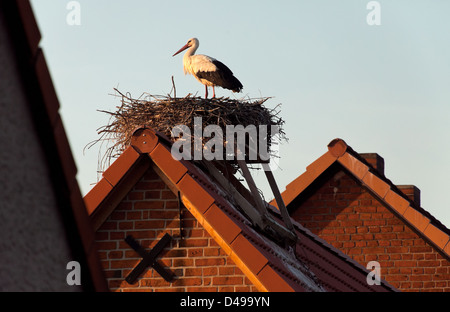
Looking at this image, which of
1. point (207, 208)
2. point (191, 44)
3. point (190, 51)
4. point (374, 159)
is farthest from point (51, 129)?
point (374, 159)

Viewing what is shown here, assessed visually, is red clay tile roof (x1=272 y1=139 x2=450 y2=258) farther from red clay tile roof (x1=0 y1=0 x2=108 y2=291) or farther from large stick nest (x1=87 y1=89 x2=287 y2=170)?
red clay tile roof (x1=0 y1=0 x2=108 y2=291)

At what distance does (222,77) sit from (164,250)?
215 inches

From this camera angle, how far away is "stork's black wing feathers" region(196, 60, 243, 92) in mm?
12461

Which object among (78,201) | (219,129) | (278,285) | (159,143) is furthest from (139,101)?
(78,201)

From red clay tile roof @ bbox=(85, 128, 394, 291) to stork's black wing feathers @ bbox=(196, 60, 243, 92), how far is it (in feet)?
13.9

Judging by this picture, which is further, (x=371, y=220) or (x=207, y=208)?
(x=371, y=220)

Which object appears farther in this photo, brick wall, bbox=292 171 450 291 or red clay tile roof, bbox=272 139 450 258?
brick wall, bbox=292 171 450 291

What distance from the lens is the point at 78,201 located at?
348 cm

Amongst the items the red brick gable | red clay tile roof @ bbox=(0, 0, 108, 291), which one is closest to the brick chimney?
the red brick gable

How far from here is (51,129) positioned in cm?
334

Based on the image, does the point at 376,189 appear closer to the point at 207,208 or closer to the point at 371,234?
the point at 371,234

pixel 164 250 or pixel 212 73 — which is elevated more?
pixel 212 73

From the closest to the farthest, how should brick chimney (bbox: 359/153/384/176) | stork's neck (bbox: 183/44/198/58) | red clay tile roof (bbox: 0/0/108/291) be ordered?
1. red clay tile roof (bbox: 0/0/108/291)
2. stork's neck (bbox: 183/44/198/58)
3. brick chimney (bbox: 359/153/384/176)
